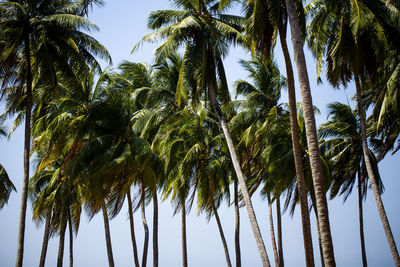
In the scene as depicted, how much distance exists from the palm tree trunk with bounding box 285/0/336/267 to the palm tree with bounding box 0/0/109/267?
8.62m

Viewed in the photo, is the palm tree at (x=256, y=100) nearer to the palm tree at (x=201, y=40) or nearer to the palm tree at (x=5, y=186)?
the palm tree at (x=201, y=40)

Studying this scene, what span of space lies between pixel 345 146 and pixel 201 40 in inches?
421

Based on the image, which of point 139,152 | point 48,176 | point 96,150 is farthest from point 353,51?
point 48,176

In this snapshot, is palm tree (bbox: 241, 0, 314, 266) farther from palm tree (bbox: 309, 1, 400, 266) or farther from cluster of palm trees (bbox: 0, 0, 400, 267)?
palm tree (bbox: 309, 1, 400, 266)

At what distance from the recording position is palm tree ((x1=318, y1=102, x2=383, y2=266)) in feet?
71.8

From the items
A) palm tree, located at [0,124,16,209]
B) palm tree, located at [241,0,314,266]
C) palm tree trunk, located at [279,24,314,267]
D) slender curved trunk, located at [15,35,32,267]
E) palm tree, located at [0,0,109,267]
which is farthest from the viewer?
palm tree, located at [0,124,16,209]

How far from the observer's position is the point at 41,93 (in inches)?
762

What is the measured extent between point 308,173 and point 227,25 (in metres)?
7.63

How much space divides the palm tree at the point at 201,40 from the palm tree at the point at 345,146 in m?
7.77

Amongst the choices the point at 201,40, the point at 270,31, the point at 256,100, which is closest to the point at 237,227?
the point at 256,100

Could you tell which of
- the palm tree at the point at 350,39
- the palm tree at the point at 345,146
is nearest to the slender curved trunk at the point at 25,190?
the palm tree at the point at 350,39

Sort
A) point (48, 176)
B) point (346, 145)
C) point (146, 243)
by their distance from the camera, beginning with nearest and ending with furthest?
1. point (146, 243)
2. point (346, 145)
3. point (48, 176)

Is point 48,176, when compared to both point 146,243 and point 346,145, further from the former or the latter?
point 346,145

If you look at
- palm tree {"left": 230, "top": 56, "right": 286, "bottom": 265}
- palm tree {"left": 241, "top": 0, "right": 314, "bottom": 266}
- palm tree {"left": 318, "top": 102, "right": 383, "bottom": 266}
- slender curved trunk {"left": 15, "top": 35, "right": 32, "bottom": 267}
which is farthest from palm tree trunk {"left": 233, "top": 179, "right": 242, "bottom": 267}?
slender curved trunk {"left": 15, "top": 35, "right": 32, "bottom": 267}
